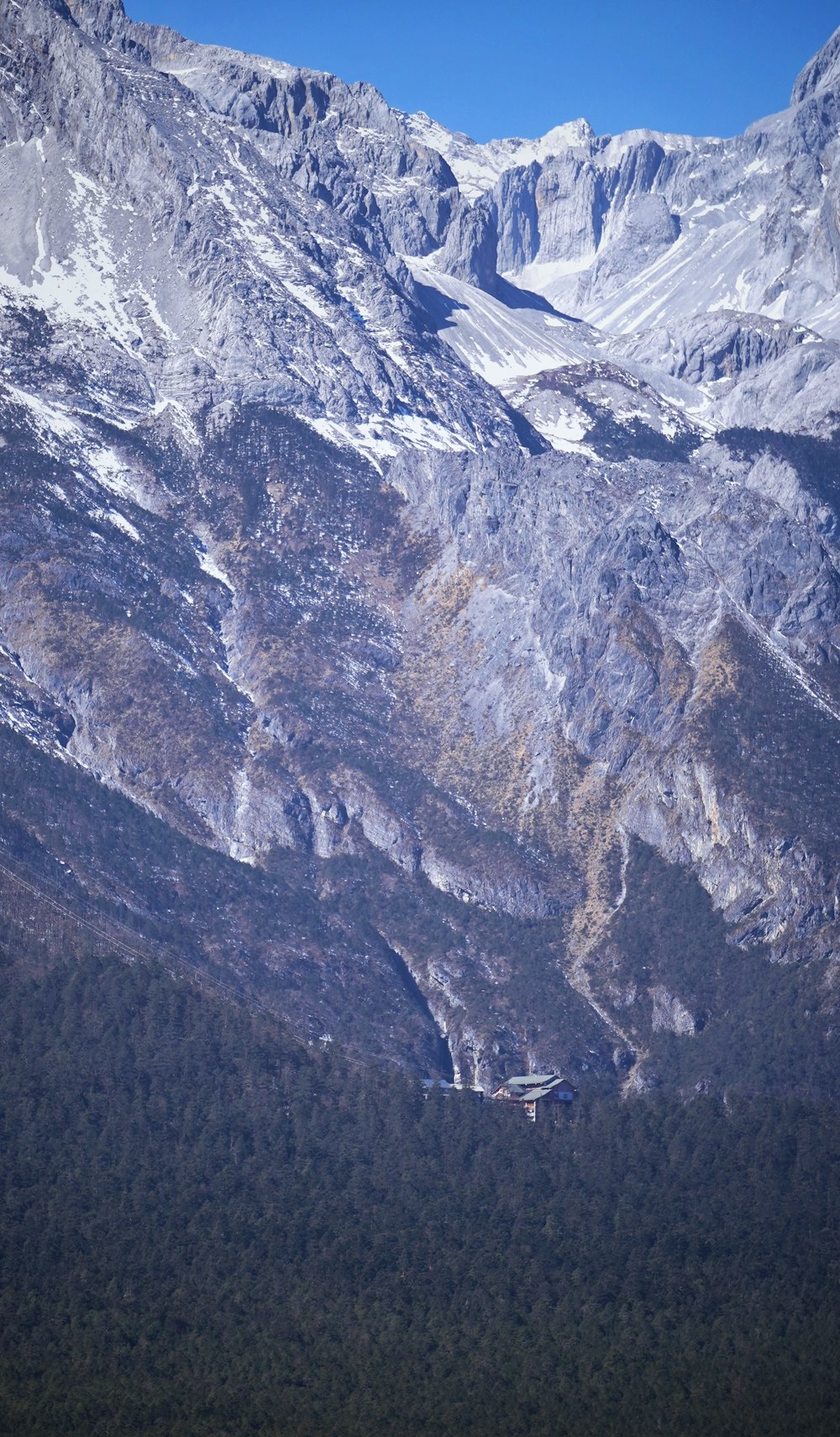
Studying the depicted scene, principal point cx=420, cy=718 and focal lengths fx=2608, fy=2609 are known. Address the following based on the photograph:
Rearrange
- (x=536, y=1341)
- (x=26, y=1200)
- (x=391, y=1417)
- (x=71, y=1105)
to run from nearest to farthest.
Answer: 1. (x=391, y=1417)
2. (x=536, y=1341)
3. (x=26, y=1200)
4. (x=71, y=1105)

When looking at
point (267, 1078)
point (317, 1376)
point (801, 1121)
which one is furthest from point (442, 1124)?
point (317, 1376)

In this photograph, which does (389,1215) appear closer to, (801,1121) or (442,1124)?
(442,1124)

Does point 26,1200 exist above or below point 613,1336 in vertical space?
above

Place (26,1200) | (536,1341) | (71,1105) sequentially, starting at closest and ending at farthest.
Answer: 1. (536,1341)
2. (26,1200)
3. (71,1105)

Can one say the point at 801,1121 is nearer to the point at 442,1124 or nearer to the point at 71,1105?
the point at 442,1124

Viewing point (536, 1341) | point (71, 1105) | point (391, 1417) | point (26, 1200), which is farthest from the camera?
point (71, 1105)

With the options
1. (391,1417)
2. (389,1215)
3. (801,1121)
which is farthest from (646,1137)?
(391,1417)

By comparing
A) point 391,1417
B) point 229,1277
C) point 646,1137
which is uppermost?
point 646,1137

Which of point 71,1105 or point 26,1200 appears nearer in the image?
point 26,1200

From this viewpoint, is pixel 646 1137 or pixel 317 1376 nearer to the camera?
pixel 317 1376
